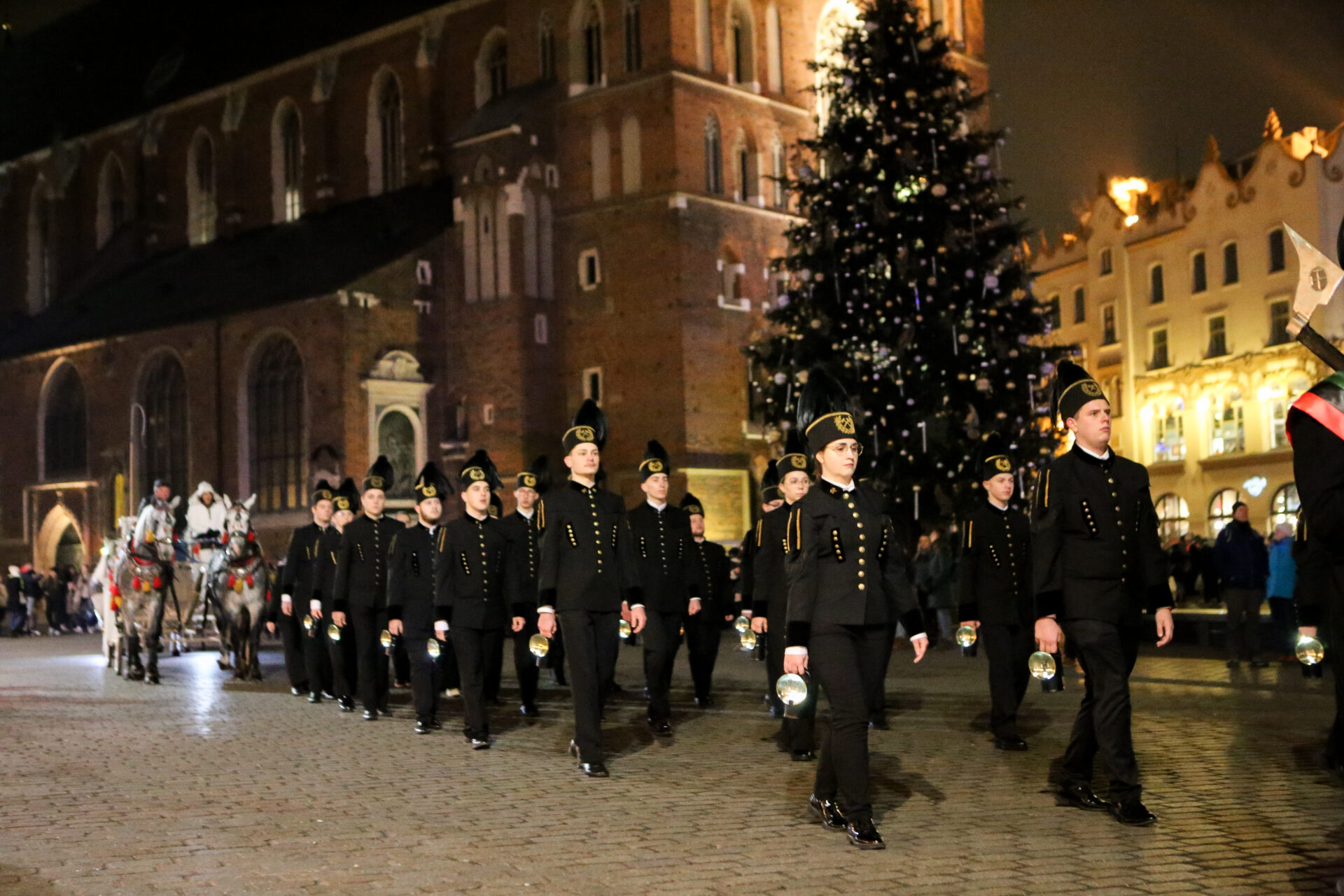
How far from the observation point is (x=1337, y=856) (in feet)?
21.6

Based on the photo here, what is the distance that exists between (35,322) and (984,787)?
57.4 metres

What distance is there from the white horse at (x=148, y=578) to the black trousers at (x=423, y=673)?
6659 mm

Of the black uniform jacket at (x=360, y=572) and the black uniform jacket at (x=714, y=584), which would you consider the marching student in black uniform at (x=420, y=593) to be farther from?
the black uniform jacket at (x=714, y=584)

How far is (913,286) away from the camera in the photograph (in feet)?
74.2

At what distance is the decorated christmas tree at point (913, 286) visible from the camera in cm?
2256

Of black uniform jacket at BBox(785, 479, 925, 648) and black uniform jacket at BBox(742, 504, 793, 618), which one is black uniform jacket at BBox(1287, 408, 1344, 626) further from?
black uniform jacket at BBox(742, 504, 793, 618)

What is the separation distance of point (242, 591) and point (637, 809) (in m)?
11.2

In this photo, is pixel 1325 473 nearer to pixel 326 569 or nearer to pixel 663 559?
pixel 663 559

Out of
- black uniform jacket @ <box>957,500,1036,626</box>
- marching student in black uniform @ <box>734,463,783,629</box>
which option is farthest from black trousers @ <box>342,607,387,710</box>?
black uniform jacket @ <box>957,500,1036,626</box>

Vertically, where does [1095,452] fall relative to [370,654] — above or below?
above

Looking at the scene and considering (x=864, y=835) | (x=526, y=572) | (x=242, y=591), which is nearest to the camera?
(x=864, y=835)

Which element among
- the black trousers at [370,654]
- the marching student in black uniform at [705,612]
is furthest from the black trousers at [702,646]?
the black trousers at [370,654]

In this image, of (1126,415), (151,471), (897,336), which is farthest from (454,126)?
(897,336)

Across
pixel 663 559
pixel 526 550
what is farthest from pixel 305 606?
pixel 663 559
